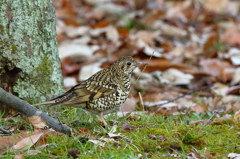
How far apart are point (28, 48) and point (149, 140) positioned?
213 centimetres

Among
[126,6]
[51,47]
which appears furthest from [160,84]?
[126,6]

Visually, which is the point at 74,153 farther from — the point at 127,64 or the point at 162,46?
the point at 162,46

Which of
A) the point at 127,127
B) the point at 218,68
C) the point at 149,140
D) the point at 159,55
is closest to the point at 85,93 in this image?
the point at 127,127

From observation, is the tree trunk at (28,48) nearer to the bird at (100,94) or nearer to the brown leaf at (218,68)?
the bird at (100,94)

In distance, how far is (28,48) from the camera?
17.6 feet

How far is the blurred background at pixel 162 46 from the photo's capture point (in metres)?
7.54

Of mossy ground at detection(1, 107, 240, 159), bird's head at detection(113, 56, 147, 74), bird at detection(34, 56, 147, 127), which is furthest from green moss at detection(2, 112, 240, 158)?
bird's head at detection(113, 56, 147, 74)

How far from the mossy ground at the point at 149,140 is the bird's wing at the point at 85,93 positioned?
0.88ft

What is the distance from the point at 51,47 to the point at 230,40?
6.78 m

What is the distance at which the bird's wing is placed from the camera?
15.9 feet

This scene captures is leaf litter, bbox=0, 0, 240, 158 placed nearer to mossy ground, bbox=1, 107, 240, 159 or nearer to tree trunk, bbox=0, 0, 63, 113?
mossy ground, bbox=1, 107, 240, 159

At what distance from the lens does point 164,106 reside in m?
6.32

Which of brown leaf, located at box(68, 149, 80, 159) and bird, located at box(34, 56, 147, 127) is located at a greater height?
bird, located at box(34, 56, 147, 127)

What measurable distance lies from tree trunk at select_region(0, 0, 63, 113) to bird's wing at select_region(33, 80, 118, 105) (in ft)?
2.06
